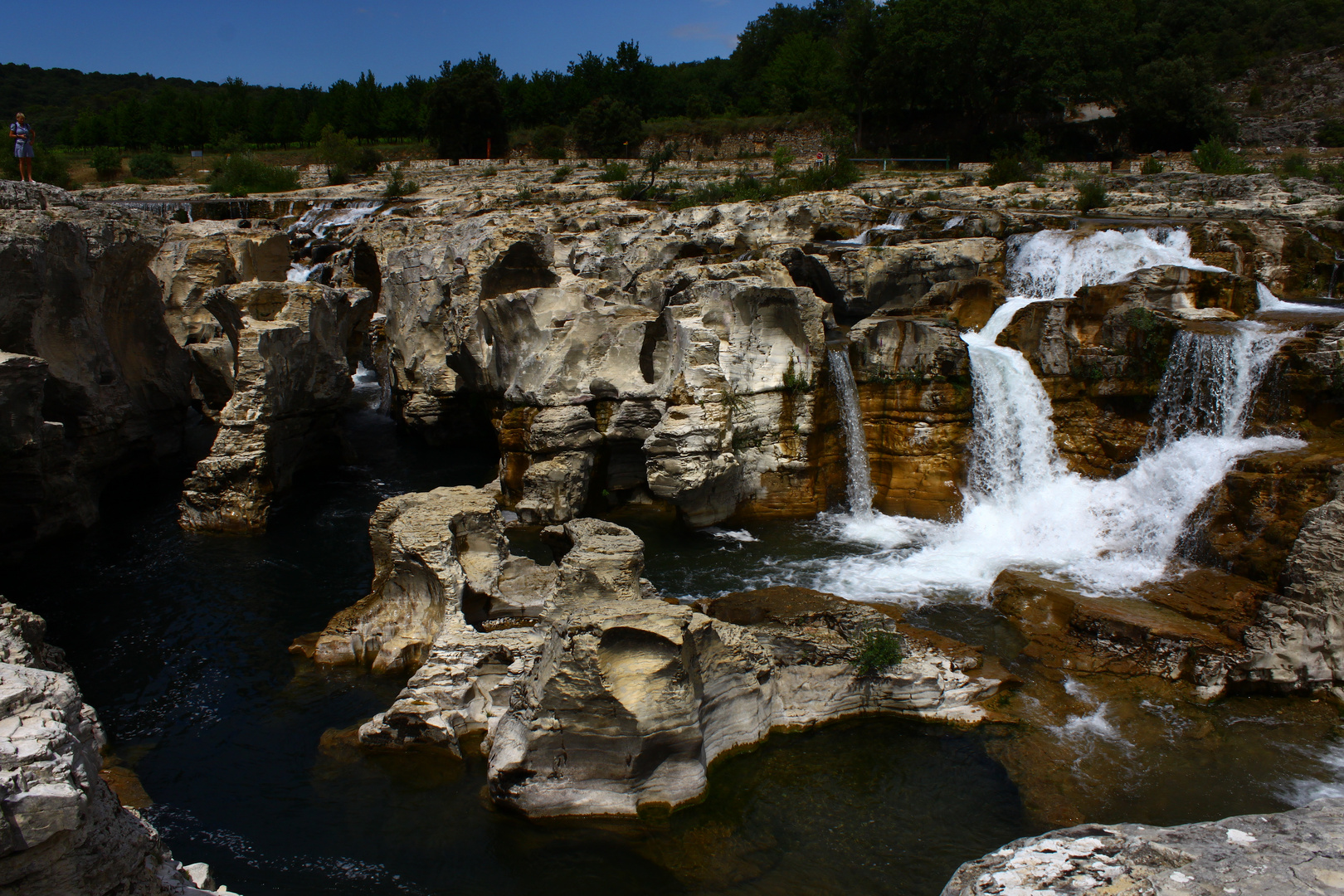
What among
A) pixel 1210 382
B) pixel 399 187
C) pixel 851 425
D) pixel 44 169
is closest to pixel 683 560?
pixel 851 425

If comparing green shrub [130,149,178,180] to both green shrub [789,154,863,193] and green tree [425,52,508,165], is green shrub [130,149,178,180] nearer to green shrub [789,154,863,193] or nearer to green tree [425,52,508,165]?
green tree [425,52,508,165]

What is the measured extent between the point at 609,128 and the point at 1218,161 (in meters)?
26.5

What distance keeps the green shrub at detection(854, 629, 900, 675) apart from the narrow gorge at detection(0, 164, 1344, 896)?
4cm

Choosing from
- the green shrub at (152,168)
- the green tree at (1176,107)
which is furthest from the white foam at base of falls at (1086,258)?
the green shrub at (152,168)

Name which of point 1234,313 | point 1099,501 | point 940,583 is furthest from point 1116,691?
point 1234,313

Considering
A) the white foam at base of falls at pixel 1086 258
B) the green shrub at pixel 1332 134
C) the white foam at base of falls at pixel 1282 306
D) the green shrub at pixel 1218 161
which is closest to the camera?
the white foam at base of falls at pixel 1282 306

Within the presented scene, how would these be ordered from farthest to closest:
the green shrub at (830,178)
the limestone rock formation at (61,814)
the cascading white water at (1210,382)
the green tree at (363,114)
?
the green tree at (363,114), the green shrub at (830,178), the cascading white water at (1210,382), the limestone rock formation at (61,814)

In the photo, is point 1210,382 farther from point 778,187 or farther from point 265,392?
point 778,187

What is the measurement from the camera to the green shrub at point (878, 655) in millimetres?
9600

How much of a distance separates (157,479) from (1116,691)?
1931 centimetres

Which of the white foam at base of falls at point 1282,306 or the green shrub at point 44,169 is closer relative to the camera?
the white foam at base of falls at point 1282,306

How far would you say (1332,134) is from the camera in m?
31.9

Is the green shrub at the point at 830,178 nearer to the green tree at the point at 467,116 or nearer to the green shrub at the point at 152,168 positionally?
the green tree at the point at 467,116

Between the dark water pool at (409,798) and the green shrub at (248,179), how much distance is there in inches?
1162
